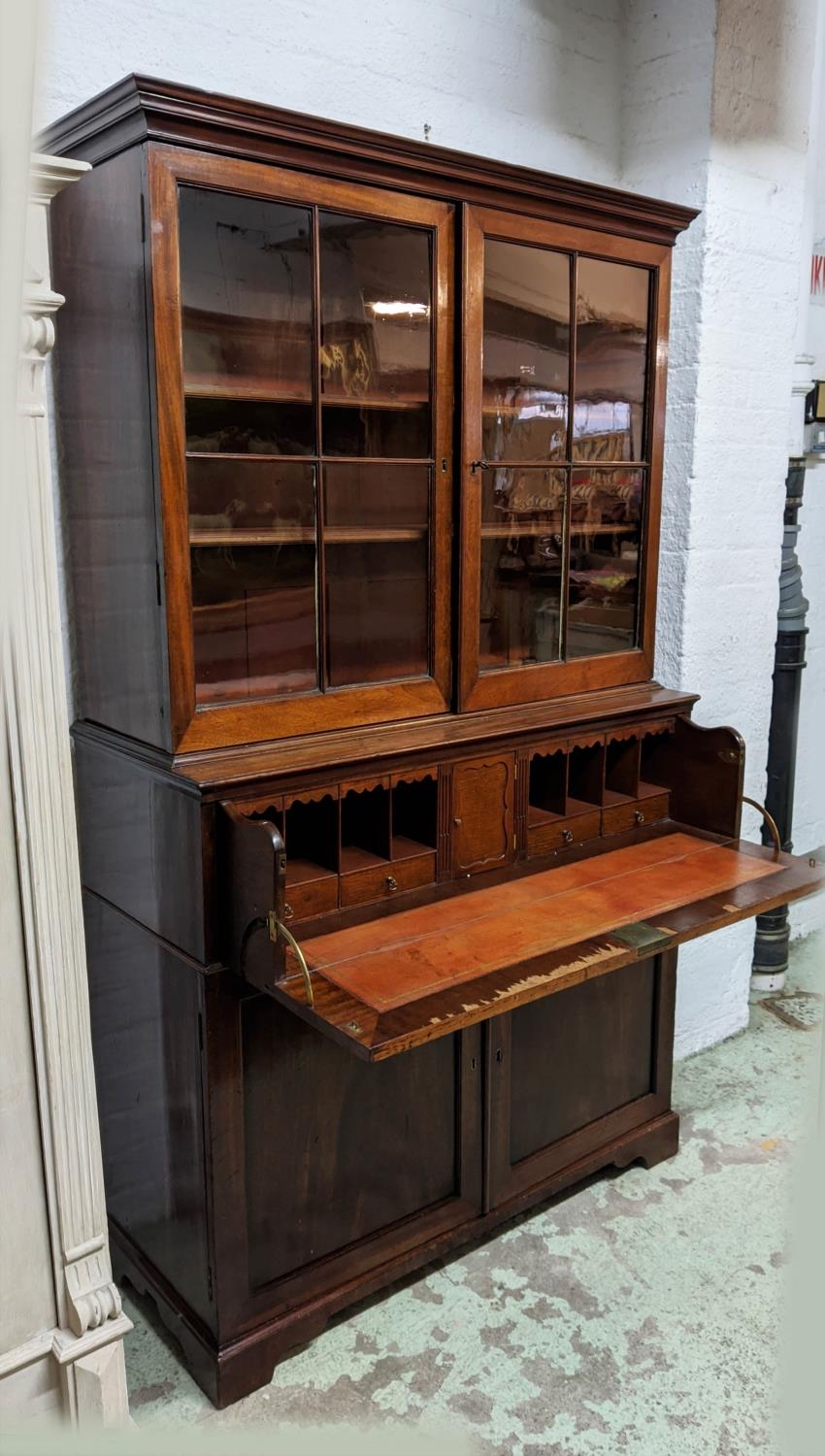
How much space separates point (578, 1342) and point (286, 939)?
1.01 meters

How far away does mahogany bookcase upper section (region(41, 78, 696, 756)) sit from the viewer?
62.1 inches

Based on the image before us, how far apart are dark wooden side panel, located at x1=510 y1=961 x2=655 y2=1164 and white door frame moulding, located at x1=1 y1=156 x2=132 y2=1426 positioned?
0.87m

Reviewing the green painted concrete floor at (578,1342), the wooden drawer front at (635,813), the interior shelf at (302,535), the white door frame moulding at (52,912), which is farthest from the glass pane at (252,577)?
the green painted concrete floor at (578,1342)

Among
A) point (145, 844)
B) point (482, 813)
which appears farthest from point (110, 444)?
point (482, 813)

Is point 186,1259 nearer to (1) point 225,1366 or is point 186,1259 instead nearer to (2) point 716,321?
(1) point 225,1366

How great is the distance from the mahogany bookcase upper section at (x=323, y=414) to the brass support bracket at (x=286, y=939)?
12.0 inches

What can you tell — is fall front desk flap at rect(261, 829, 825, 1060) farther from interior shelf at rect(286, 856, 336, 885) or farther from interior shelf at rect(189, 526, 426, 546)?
interior shelf at rect(189, 526, 426, 546)

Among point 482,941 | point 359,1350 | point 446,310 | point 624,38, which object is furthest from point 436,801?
point 624,38

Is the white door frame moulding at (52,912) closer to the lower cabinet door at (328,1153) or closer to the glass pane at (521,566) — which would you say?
the lower cabinet door at (328,1153)

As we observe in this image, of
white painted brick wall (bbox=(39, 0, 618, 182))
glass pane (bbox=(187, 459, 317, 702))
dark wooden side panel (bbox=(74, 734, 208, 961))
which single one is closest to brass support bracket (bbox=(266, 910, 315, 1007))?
dark wooden side panel (bbox=(74, 734, 208, 961))

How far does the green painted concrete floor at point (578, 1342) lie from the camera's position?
1749 mm

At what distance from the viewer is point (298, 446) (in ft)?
5.67

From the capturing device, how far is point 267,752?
5.63 ft

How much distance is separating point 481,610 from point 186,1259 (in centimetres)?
123
